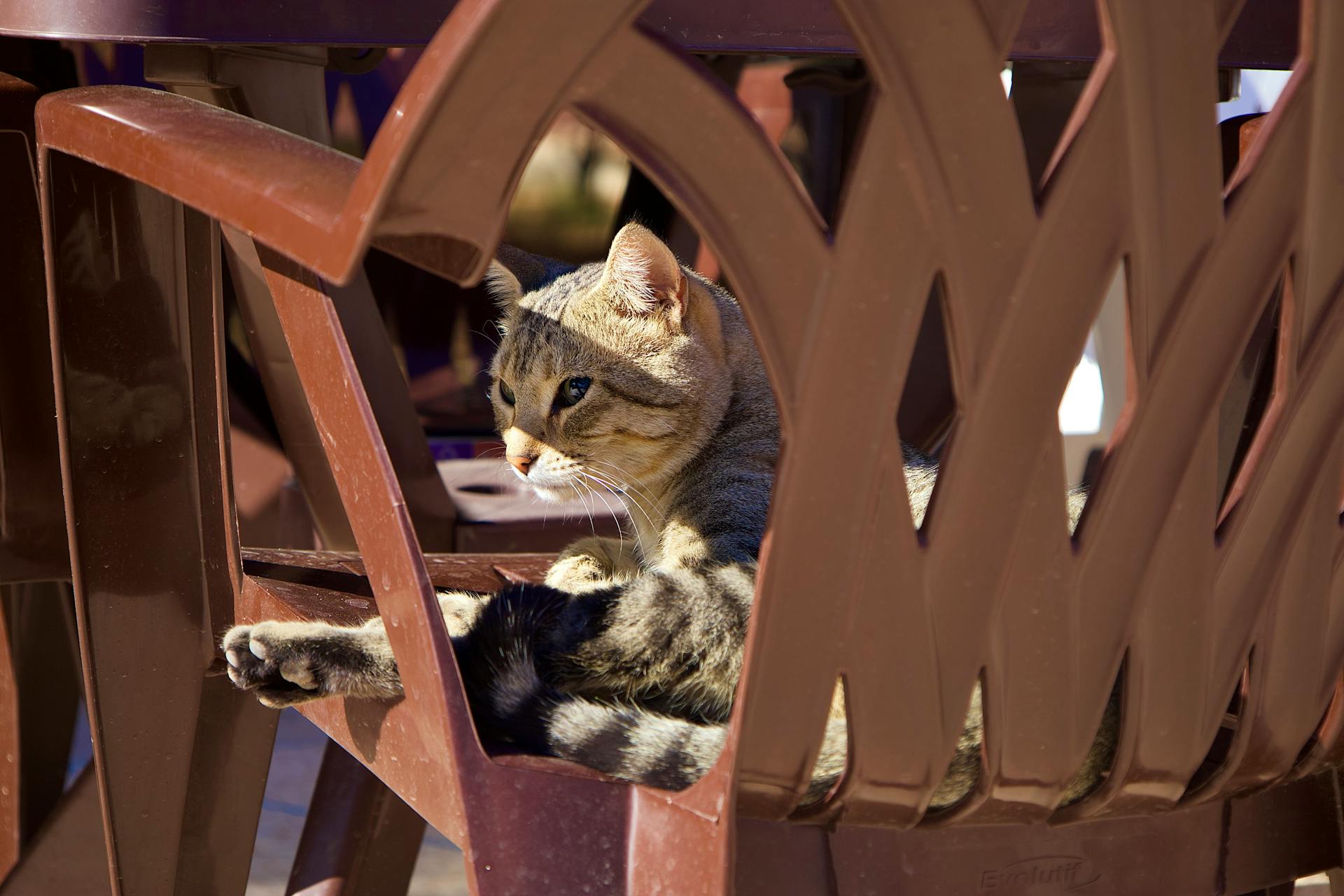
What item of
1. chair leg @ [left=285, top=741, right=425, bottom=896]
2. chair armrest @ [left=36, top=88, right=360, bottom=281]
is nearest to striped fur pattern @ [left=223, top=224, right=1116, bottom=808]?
chair armrest @ [left=36, top=88, right=360, bottom=281]

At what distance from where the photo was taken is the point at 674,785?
778mm

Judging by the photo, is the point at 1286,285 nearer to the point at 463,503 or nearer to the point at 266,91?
the point at 266,91

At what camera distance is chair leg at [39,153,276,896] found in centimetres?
102

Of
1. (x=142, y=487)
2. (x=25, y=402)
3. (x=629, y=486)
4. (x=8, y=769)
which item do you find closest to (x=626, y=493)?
(x=629, y=486)

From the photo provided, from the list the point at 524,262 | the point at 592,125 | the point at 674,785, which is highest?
the point at 524,262

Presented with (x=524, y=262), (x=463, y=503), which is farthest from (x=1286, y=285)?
(x=463, y=503)

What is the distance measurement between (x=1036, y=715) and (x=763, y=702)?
190 mm

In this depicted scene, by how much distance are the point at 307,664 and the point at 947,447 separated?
51 cm

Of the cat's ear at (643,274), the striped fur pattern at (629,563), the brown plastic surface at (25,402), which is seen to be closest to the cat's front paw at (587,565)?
the striped fur pattern at (629,563)

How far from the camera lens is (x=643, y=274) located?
1.35 meters

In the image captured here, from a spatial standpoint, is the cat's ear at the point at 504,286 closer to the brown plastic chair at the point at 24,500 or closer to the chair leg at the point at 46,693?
the brown plastic chair at the point at 24,500

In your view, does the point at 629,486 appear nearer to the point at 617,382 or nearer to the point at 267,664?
the point at 617,382

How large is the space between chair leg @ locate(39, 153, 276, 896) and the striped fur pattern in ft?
0.64

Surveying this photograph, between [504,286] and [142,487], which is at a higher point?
[504,286]
